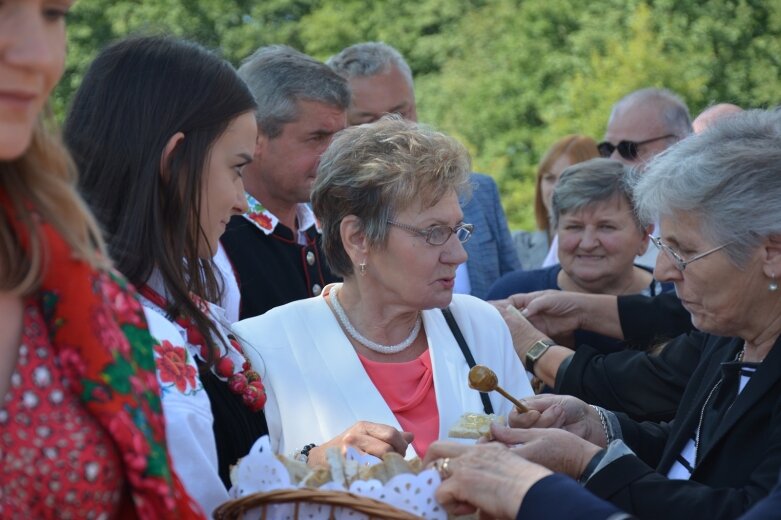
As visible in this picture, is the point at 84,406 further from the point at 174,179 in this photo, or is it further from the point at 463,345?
the point at 463,345

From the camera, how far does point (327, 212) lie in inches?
149

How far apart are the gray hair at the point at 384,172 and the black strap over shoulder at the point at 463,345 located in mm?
381

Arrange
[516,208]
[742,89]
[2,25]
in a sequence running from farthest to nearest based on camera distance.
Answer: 1. [516,208]
2. [742,89]
3. [2,25]

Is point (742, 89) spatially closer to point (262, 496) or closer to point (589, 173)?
point (589, 173)

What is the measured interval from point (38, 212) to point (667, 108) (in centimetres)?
525

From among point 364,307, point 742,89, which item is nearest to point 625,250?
point 364,307

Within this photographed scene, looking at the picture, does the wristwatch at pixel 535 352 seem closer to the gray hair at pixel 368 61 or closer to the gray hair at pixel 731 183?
the gray hair at pixel 731 183

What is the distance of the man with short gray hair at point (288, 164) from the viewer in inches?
174

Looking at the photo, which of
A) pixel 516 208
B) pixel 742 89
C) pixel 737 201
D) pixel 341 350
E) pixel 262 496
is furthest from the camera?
pixel 516 208

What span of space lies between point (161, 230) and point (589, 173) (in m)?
2.81

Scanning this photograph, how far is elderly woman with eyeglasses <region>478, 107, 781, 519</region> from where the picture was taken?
2.72m

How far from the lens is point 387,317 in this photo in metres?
3.72

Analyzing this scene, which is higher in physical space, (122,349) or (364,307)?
(122,349)

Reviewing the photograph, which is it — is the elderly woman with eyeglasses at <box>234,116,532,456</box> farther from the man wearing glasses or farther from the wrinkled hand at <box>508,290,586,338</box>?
the man wearing glasses
